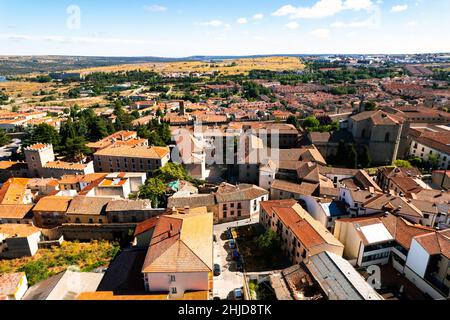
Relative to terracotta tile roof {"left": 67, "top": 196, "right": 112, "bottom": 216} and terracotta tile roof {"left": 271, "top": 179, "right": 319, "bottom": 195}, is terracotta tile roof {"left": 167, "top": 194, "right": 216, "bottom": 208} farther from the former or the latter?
terracotta tile roof {"left": 271, "top": 179, "right": 319, "bottom": 195}

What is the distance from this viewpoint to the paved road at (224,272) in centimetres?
2391

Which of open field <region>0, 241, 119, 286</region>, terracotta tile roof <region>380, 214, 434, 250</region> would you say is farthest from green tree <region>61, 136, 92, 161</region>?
terracotta tile roof <region>380, 214, 434, 250</region>

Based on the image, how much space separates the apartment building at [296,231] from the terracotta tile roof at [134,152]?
19526 mm

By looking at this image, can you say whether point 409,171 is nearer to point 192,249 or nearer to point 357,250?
point 357,250

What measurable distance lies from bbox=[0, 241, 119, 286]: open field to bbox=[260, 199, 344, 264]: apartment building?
16.9 metres

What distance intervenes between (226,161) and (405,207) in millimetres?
27098

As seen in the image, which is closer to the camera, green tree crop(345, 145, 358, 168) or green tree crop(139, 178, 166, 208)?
green tree crop(139, 178, 166, 208)

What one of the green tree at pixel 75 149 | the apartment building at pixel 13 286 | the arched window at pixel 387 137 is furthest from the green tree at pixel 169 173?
the arched window at pixel 387 137

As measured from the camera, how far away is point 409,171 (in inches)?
1699

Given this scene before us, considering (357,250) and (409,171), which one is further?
(409,171)

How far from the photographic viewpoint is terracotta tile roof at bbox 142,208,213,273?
2092 cm

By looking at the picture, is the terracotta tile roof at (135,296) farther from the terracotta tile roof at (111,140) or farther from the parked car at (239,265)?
the terracotta tile roof at (111,140)

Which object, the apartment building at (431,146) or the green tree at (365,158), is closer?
the apartment building at (431,146)

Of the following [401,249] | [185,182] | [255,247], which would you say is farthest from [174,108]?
[401,249]
